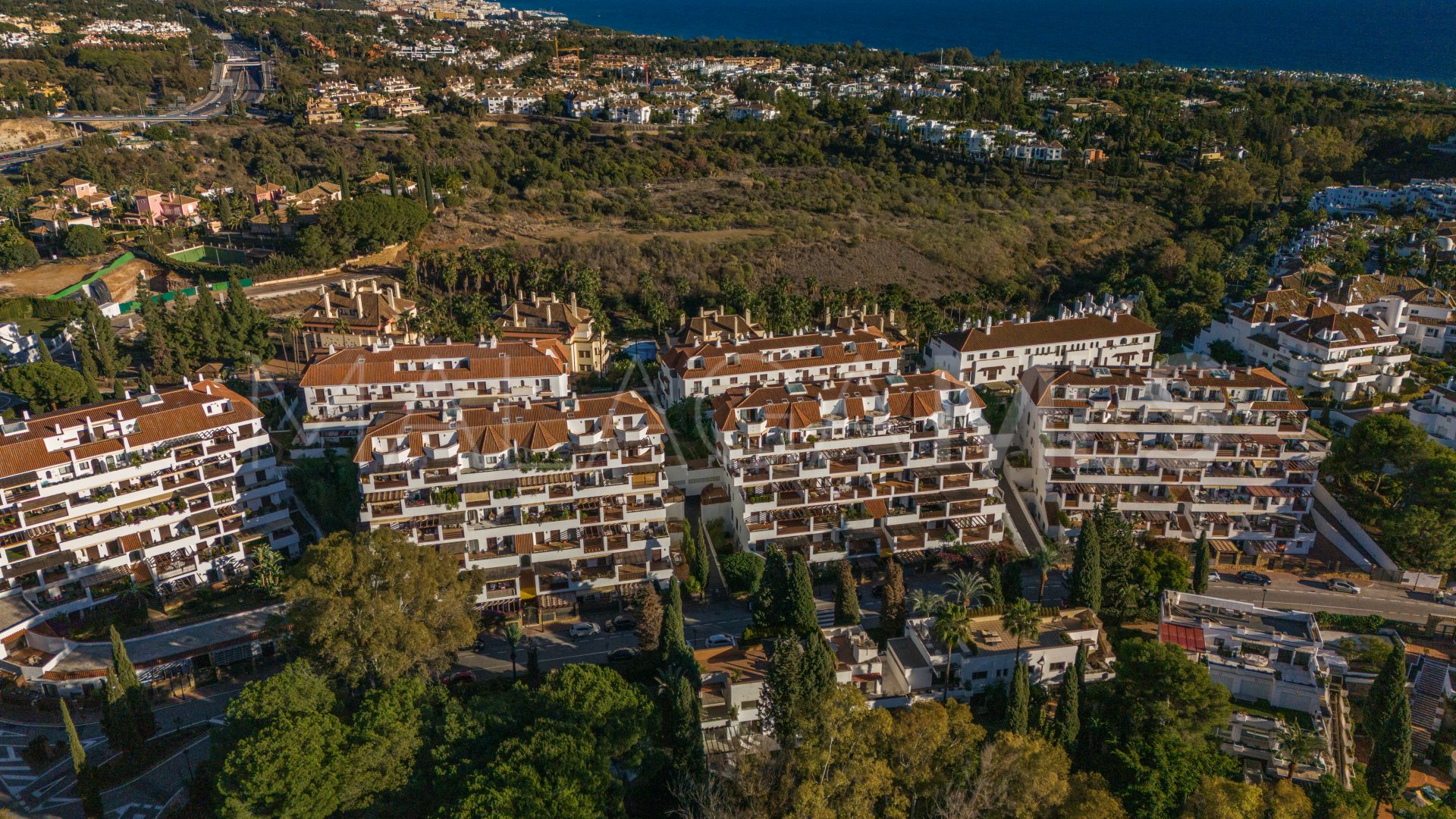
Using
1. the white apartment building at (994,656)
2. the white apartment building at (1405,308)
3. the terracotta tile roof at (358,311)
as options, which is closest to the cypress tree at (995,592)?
the white apartment building at (994,656)

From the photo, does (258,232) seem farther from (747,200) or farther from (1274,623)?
(1274,623)

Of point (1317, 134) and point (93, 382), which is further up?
point (1317, 134)

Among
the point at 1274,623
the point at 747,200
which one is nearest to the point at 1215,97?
the point at 747,200

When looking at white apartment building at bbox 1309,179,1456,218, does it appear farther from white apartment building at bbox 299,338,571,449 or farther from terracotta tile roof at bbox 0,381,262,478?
terracotta tile roof at bbox 0,381,262,478

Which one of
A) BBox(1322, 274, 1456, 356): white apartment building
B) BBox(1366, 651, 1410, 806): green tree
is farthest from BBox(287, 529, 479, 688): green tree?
BBox(1322, 274, 1456, 356): white apartment building

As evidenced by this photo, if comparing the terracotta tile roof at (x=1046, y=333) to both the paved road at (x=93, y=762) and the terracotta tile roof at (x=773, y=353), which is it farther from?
the paved road at (x=93, y=762)

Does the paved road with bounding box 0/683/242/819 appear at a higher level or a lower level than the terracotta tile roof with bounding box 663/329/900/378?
lower
